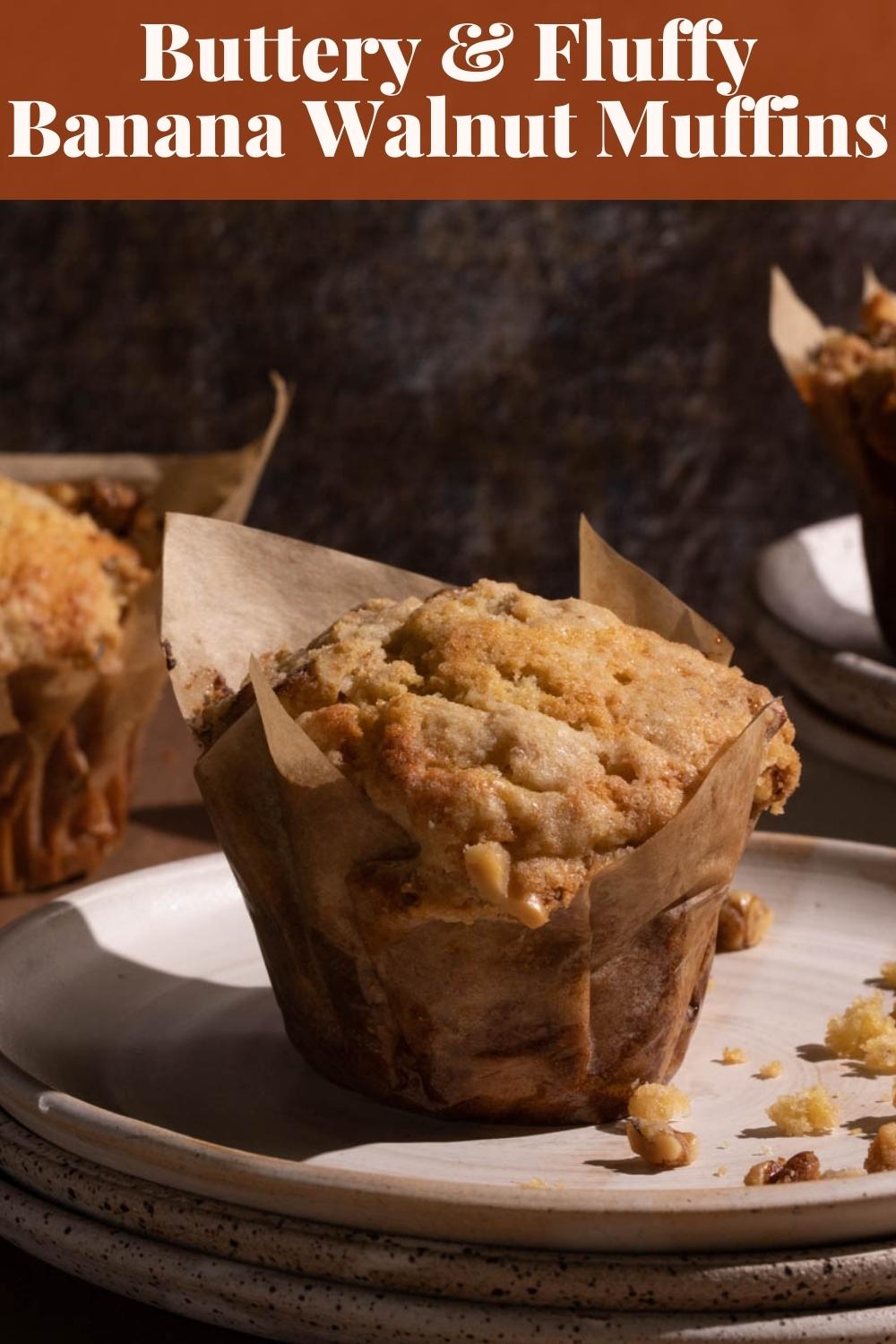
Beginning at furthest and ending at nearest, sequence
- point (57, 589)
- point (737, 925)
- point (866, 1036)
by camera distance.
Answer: point (57, 589)
point (737, 925)
point (866, 1036)

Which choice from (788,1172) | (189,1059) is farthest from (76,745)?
(788,1172)

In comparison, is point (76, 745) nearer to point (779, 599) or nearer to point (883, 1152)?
Answer: point (779, 599)

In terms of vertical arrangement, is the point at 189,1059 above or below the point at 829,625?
below

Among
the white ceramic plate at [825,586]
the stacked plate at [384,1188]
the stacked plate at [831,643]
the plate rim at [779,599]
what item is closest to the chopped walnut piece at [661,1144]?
the stacked plate at [384,1188]

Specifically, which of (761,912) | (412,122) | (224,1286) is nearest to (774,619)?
(761,912)

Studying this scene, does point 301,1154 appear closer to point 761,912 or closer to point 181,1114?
point 181,1114

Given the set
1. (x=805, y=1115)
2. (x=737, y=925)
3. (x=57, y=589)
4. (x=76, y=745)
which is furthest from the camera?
(x=76, y=745)

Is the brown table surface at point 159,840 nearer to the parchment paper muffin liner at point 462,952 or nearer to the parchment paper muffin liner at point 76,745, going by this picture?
the parchment paper muffin liner at point 76,745

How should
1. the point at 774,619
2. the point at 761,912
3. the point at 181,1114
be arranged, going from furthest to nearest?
the point at 774,619, the point at 761,912, the point at 181,1114
